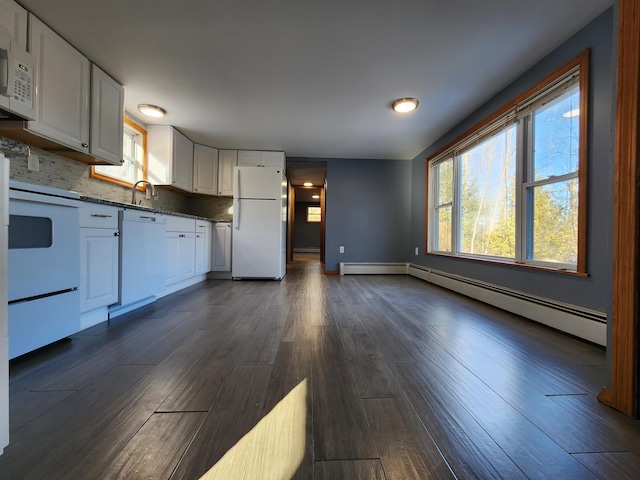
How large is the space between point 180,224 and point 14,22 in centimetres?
194

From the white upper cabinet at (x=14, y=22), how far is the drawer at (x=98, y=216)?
95 cm

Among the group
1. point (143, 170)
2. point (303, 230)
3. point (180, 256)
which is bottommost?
point (180, 256)

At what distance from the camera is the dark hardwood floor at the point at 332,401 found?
753 millimetres

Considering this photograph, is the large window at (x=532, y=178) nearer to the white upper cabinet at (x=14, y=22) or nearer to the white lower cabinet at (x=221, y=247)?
the white lower cabinet at (x=221, y=247)

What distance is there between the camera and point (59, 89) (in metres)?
1.99

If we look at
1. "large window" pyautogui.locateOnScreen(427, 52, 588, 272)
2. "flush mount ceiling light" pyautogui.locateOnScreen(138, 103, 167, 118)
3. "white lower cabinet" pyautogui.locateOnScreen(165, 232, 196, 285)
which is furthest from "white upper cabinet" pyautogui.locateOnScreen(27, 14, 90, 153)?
"large window" pyautogui.locateOnScreen(427, 52, 588, 272)

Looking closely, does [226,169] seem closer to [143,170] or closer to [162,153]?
[162,153]

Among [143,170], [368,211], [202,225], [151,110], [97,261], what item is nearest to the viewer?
[97,261]

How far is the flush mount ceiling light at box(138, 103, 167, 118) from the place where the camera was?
297 centimetres

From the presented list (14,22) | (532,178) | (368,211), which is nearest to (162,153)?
(14,22)

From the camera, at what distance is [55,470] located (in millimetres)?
714

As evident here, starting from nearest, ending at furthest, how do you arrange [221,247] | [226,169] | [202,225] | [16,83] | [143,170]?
[16,83] → [143,170] → [202,225] → [221,247] → [226,169]

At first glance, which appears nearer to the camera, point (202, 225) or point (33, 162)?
point (33, 162)

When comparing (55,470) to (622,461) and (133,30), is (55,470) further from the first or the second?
(133,30)
